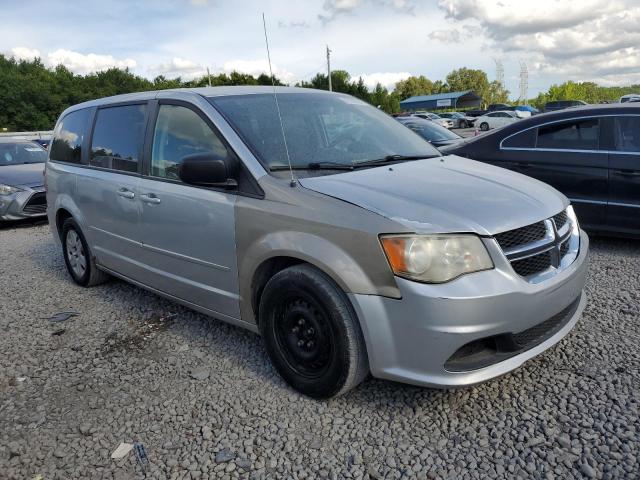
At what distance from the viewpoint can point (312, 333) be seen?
2777 millimetres

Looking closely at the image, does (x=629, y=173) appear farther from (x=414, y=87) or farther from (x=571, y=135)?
(x=414, y=87)

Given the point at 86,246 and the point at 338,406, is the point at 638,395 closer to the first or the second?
the point at 338,406

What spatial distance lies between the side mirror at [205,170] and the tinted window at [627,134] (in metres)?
4.15

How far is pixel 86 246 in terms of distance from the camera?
4.87m

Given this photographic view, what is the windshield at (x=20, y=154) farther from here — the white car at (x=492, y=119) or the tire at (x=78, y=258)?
the white car at (x=492, y=119)

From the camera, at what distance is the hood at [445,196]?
97.6 inches

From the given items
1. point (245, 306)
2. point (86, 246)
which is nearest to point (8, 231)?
point (86, 246)

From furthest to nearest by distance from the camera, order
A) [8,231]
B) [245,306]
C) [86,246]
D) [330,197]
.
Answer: [8,231], [86,246], [245,306], [330,197]

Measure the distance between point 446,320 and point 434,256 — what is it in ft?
0.96

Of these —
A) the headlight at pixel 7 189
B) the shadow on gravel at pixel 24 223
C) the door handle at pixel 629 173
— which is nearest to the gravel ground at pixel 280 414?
the door handle at pixel 629 173

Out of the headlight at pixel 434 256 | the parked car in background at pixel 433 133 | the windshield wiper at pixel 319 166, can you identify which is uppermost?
the parked car in background at pixel 433 133

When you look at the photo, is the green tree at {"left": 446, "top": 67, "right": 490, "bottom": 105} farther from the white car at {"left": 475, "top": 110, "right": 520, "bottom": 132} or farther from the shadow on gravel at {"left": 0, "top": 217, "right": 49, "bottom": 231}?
the shadow on gravel at {"left": 0, "top": 217, "right": 49, "bottom": 231}

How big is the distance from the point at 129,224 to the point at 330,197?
6.56 feet

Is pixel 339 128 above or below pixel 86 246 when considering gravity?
above
